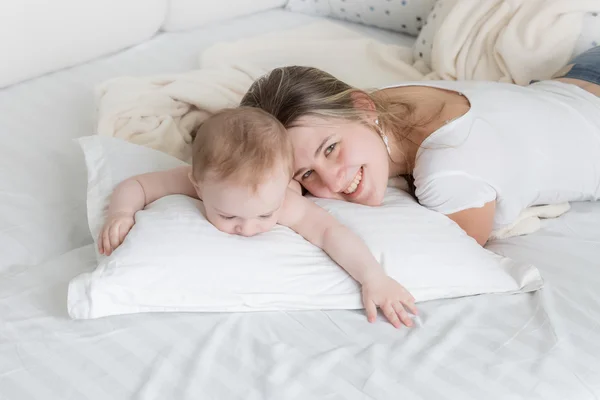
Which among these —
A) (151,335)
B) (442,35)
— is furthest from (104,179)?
(442,35)

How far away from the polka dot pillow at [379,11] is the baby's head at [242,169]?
1063 mm

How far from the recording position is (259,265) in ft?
3.14

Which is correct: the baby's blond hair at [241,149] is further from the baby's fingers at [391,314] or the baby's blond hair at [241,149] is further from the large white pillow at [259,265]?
the baby's fingers at [391,314]

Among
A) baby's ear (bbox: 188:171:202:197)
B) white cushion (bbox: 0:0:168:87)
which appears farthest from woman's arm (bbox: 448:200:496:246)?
white cushion (bbox: 0:0:168:87)

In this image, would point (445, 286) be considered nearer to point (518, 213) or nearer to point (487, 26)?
point (518, 213)

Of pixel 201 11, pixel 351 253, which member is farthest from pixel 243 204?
pixel 201 11

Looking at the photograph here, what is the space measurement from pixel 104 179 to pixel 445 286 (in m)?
0.58

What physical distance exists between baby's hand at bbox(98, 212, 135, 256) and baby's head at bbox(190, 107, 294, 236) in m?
0.12

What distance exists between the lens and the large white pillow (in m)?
0.91

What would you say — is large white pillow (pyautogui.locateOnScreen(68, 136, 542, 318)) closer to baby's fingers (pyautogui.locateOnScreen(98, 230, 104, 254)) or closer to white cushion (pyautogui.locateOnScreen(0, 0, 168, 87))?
baby's fingers (pyautogui.locateOnScreen(98, 230, 104, 254))

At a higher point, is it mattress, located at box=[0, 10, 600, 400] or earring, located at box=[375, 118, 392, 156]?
earring, located at box=[375, 118, 392, 156]

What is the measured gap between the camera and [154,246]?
36.9 inches

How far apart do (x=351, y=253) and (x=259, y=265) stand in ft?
0.46

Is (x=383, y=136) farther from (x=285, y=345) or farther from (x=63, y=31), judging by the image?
(x=63, y=31)
